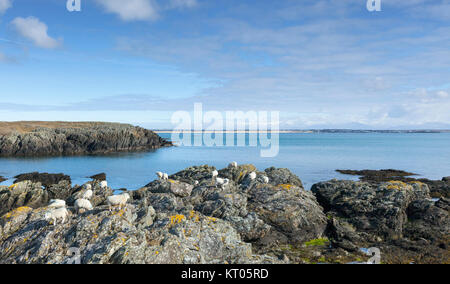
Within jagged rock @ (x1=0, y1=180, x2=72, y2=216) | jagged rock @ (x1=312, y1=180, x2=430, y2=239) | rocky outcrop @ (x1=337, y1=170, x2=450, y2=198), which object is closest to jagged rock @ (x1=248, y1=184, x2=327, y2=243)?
jagged rock @ (x1=312, y1=180, x2=430, y2=239)

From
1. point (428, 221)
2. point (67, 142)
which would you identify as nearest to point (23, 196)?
point (428, 221)

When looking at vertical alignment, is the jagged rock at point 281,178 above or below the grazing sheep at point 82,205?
below

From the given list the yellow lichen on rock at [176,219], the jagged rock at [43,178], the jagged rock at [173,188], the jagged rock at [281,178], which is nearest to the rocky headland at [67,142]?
the jagged rock at [43,178]

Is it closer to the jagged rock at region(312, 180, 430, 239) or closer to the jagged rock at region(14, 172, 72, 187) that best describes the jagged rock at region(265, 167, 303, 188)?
the jagged rock at region(312, 180, 430, 239)

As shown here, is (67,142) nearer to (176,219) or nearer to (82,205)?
(82,205)

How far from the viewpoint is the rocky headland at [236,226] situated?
10.8 m

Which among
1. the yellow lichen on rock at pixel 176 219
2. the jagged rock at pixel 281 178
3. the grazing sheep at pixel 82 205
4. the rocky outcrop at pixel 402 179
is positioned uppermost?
the grazing sheep at pixel 82 205

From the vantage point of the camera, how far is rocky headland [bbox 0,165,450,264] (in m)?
10.8

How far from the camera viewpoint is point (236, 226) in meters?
16.7

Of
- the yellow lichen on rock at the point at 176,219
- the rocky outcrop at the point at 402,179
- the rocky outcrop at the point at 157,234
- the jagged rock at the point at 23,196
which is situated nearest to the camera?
the rocky outcrop at the point at 157,234

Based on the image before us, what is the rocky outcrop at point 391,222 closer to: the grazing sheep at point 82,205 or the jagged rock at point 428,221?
the jagged rock at point 428,221

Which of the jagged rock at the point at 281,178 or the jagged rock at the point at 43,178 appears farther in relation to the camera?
the jagged rock at the point at 43,178

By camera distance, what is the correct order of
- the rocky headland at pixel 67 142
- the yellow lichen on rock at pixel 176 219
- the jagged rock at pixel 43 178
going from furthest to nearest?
1. the rocky headland at pixel 67 142
2. the jagged rock at pixel 43 178
3. the yellow lichen on rock at pixel 176 219
